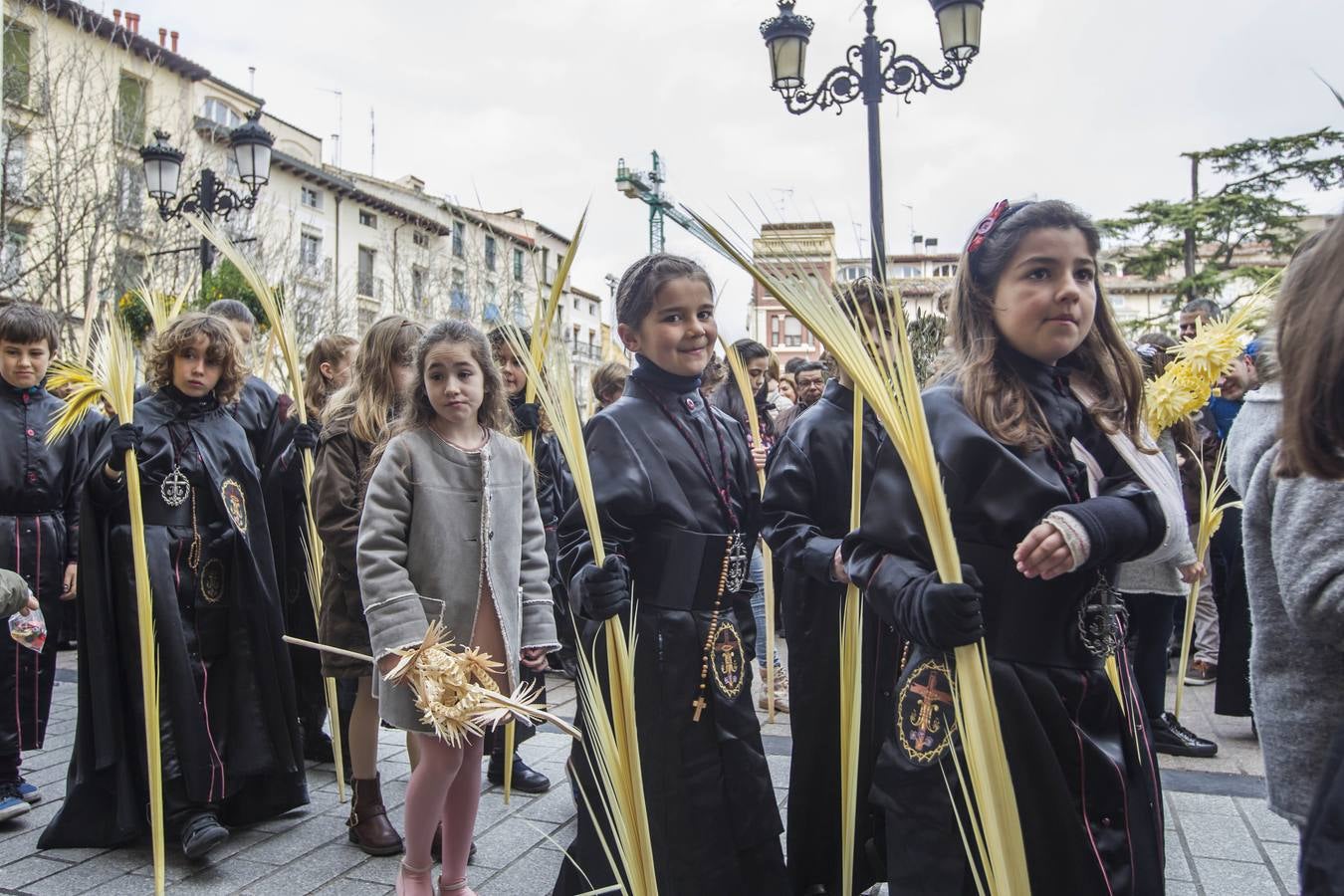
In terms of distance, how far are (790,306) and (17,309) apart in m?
4.02

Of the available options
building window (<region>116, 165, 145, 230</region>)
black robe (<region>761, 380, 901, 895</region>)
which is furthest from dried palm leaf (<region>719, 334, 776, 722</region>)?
building window (<region>116, 165, 145, 230</region>)

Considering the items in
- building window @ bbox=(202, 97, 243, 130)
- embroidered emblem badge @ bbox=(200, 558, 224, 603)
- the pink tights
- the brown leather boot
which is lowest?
the brown leather boot

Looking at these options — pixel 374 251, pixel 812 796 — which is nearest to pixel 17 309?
pixel 812 796

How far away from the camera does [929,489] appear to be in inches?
62.3

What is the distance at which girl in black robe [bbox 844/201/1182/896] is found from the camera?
5.86 feet

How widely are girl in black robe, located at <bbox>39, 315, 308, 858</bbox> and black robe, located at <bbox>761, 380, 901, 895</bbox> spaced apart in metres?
2.03

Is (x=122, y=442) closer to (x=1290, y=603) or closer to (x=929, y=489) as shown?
(x=929, y=489)

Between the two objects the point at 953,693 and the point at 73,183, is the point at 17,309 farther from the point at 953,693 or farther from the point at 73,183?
the point at 73,183

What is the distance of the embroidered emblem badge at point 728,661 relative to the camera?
2.64m

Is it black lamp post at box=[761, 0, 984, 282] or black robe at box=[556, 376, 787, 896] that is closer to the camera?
black robe at box=[556, 376, 787, 896]

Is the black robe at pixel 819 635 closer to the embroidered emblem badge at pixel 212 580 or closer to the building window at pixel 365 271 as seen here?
the embroidered emblem badge at pixel 212 580

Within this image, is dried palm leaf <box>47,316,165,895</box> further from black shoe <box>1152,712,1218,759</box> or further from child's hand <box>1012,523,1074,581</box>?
black shoe <box>1152,712,1218,759</box>

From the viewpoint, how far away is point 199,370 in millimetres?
3926

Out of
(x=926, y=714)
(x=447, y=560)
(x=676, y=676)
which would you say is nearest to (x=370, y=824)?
(x=447, y=560)
